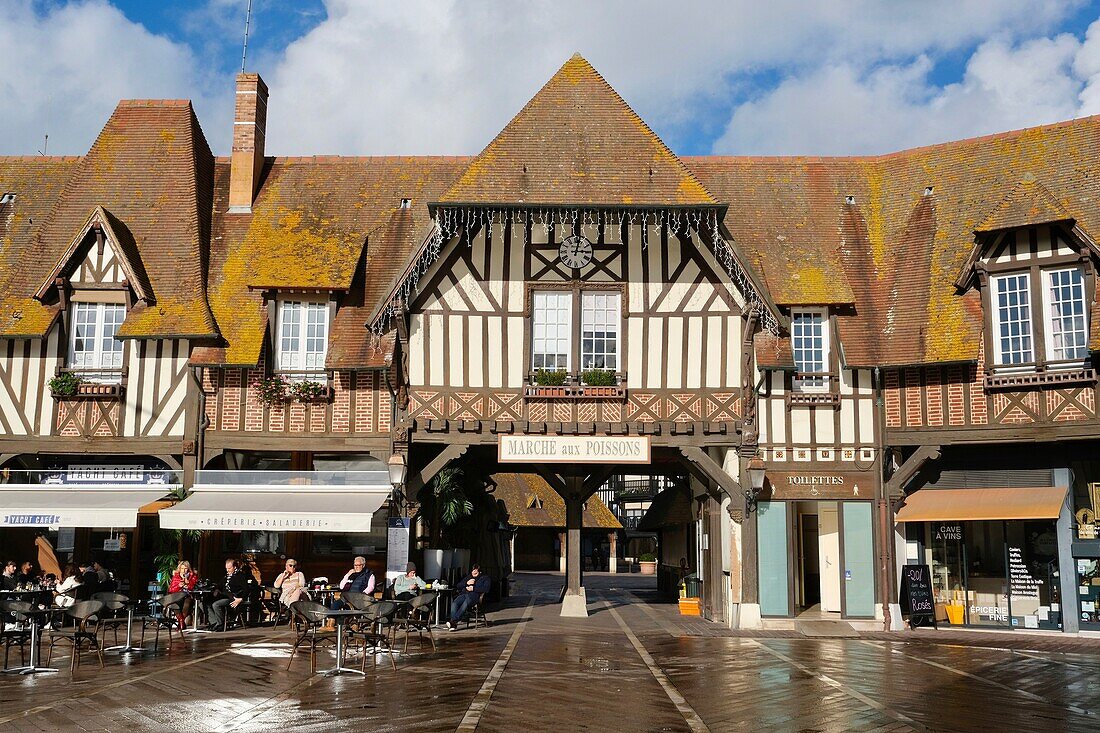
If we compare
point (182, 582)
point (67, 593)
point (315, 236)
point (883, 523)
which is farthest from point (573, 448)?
point (67, 593)

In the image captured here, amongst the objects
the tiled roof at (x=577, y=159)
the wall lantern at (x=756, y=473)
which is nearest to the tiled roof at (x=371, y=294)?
the tiled roof at (x=577, y=159)

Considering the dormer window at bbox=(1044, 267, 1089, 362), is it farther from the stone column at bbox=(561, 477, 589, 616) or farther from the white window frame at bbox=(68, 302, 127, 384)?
the white window frame at bbox=(68, 302, 127, 384)

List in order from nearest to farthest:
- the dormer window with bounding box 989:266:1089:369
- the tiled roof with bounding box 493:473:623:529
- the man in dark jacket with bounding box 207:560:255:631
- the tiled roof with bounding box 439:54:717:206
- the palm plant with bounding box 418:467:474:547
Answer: the man in dark jacket with bounding box 207:560:255:631 → the dormer window with bounding box 989:266:1089:369 → the tiled roof with bounding box 439:54:717:206 → the palm plant with bounding box 418:467:474:547 → the tiled roof with bounding box 493:473:623:529

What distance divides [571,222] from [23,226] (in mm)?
11381

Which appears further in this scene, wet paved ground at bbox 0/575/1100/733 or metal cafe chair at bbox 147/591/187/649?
metal cafe chair at bbox 147/591/187/649

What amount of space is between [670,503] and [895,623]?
30.5ft

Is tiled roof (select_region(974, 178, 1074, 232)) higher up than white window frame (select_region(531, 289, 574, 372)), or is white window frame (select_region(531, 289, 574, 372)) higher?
tiled roof (select_region(974, 178, 1074, 232))

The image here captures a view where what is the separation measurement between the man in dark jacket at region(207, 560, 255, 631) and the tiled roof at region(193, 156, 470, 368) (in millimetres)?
3751

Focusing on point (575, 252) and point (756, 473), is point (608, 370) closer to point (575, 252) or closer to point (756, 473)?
point (575, 252)

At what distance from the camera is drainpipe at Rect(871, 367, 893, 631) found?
64.7 ft

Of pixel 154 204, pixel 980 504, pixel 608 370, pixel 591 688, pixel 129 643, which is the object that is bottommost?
pixel 591 688

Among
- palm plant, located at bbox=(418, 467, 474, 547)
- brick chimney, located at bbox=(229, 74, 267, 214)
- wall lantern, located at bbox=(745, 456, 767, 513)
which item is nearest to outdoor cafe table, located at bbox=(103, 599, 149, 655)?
palm plant, located at bbox=(418, 467, 474, 547)

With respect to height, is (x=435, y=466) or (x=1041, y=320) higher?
(x=1041, y=320)

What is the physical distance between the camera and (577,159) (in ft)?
67.1
